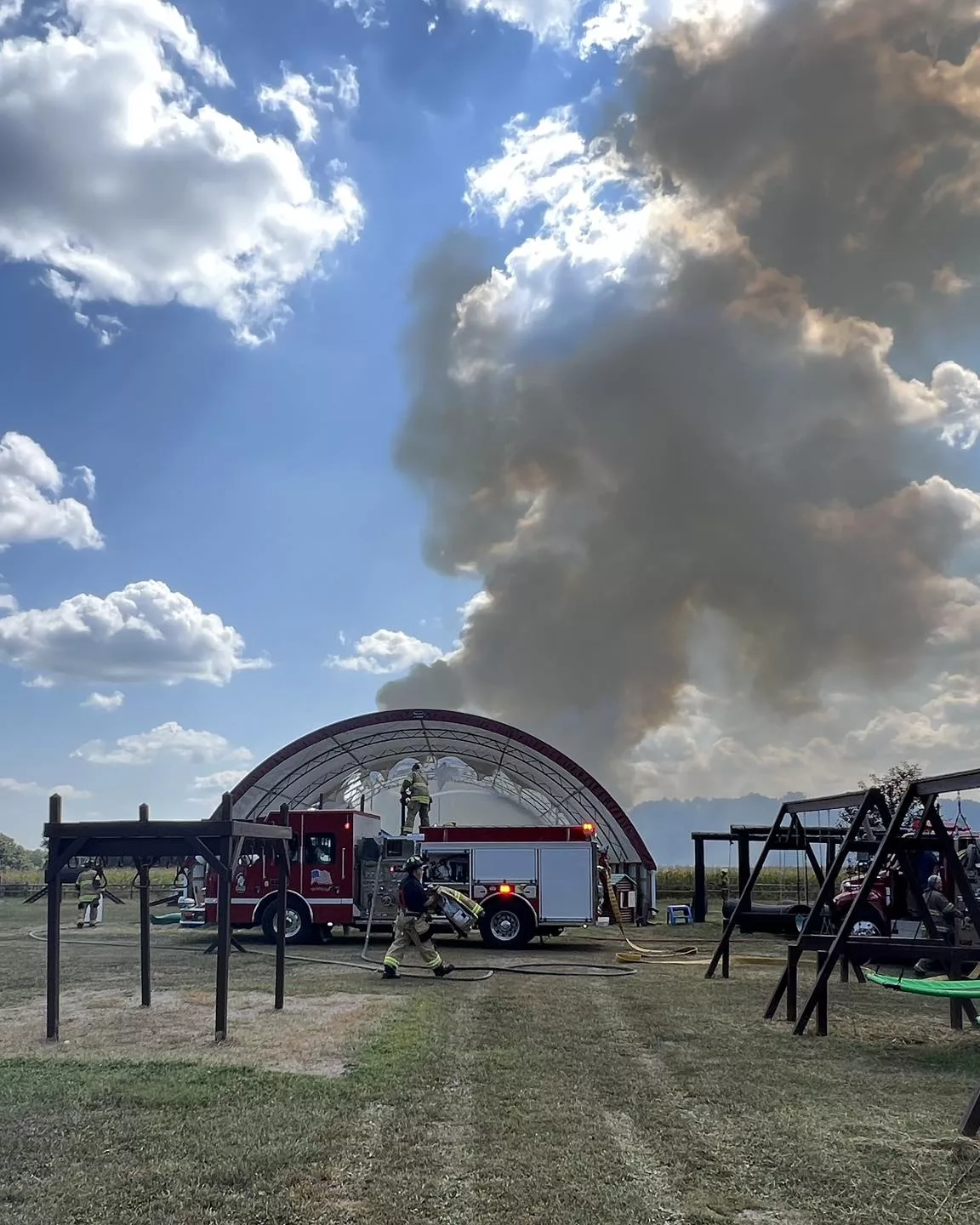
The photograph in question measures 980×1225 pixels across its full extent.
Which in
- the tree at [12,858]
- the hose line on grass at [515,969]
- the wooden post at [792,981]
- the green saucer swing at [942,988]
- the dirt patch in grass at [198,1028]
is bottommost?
the tree at [12,858]

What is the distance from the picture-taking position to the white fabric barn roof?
30391 mm

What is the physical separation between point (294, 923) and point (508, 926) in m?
4.39

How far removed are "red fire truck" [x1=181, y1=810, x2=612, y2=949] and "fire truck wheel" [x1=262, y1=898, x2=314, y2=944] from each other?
0.02 m

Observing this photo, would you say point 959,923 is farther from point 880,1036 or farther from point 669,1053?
point 669,1053

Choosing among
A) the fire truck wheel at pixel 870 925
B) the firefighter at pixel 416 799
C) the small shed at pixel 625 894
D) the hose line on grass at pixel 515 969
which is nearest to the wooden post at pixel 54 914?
the hose line on grass at pixel 515 969

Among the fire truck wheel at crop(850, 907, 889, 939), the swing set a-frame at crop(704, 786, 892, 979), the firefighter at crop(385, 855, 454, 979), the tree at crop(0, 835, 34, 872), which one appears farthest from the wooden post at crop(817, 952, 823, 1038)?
the tree at crop(0, 835, 34, 872)

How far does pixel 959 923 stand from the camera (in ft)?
48.9

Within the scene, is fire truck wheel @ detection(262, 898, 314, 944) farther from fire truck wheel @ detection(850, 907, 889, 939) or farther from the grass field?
fire truck wheel @ detection(850, 907, 889, 939)

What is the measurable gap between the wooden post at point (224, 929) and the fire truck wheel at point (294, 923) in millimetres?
10515

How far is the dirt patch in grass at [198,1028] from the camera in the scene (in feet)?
32.1

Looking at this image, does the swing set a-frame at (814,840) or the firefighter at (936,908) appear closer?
the swing set a-frame at (814,840)

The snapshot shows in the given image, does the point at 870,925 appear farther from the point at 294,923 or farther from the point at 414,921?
the point at 294,923

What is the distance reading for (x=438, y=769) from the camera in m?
35.7

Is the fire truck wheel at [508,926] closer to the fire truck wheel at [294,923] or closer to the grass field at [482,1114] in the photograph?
A: the fire truck wheel at [294,923]
